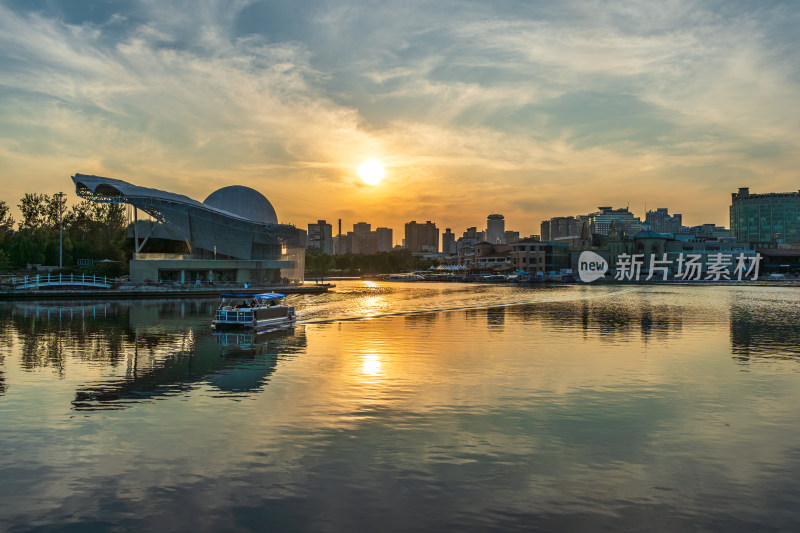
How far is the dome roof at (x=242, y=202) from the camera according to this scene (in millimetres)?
137625

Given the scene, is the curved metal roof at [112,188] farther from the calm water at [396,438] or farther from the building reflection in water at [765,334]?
the building reflection in water at [765,334]

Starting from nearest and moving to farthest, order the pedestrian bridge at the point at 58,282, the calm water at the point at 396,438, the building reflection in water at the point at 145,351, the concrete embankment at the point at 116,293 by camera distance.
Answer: the calm water at the point at 396,438, the building reflection in water at the point at 145,351, the concrete embankment at the point at 116,293, the pedestrian bridge at the point at 58,282

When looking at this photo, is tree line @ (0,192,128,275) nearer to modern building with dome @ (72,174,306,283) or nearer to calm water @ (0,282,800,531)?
modern building with dome @ (72,174,306,283)

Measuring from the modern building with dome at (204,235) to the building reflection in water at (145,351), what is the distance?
143ft

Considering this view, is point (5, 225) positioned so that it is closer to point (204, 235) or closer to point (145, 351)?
point (204, 235)

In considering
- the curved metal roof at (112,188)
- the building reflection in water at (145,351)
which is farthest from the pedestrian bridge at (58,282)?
the building reflection in water at (145,351)

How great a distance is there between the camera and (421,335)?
46500 millimetres

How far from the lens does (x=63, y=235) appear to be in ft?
413

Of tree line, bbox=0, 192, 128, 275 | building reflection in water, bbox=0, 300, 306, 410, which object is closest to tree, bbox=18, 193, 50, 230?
tree line, bbox=0, 192, 128, 275

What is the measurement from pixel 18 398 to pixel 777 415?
93.0 feet

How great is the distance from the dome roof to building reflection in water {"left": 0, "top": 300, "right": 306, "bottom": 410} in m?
76.7

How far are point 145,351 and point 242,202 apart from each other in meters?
107

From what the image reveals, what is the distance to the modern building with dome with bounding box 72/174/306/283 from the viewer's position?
337 feet

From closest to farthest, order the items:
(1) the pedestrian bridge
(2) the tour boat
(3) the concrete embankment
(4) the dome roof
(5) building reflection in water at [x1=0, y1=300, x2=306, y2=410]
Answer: (5) building reflection in water at [x1=0, y1=300, x2=306, y2=410] < (2) the tour boat < (3) the concrete embankment < (1) the pedestrian bridge < (4) the dome roof
